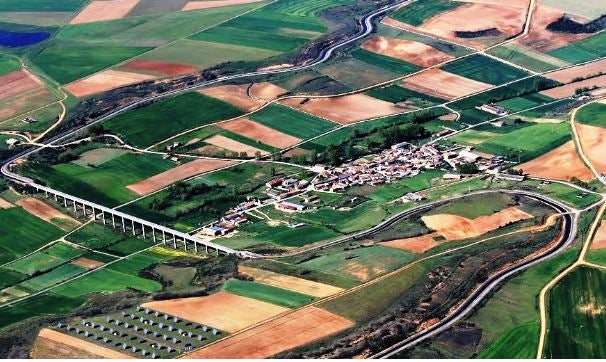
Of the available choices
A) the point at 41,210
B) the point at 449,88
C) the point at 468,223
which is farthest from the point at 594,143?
the point at 41,210

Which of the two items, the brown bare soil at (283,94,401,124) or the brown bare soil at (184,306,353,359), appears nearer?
the brown bare soil at (184,306,353,359)

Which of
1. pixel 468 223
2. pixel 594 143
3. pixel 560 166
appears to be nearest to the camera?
pixel 468 223

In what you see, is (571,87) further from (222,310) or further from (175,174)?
(222,310)

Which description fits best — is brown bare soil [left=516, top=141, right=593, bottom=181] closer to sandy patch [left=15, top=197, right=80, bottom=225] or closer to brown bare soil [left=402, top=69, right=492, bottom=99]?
brown bare soil [left=402, top=69, right=492, bottom=99]

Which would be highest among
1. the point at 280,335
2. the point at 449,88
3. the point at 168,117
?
the point at 280,335

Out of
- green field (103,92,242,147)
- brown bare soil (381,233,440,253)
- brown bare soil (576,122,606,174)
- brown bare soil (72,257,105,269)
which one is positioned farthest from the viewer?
green field (103,92,242,147)

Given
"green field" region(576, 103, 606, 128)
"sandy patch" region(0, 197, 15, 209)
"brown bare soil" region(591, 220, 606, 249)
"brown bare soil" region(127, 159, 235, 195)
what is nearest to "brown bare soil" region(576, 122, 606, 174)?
"green field" region(576, 103, 606, 128)
